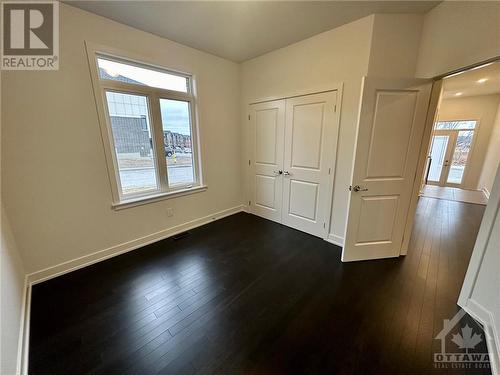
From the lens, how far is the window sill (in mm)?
2470

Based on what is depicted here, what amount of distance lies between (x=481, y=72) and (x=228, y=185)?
476 centimetres

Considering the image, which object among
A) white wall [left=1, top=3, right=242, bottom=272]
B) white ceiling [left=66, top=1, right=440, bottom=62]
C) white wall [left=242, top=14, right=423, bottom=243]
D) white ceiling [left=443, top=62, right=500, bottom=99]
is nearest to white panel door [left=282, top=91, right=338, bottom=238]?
white wall [left=242, top=14, right=423, bottom=243]

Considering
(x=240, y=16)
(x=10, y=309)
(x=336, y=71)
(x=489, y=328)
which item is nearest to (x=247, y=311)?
(x=10, y=309)

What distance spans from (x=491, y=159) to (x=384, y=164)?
237 inches

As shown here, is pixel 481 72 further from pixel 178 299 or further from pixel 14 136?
pixel 14 136

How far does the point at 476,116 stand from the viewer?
566 centimetres

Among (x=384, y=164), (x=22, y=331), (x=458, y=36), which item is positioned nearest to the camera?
(x=22, y=331)

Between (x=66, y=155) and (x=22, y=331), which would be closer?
(x=22, y=331)

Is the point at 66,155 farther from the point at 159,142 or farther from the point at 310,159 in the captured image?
the point at 310,159

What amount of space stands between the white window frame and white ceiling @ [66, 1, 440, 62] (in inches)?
14.8

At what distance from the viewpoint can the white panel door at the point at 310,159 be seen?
103 inches

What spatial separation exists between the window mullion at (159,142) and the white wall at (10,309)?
1484 mm

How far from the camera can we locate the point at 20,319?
1.47 metres

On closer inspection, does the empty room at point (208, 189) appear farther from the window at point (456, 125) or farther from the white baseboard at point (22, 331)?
the window at point (456, 125)
